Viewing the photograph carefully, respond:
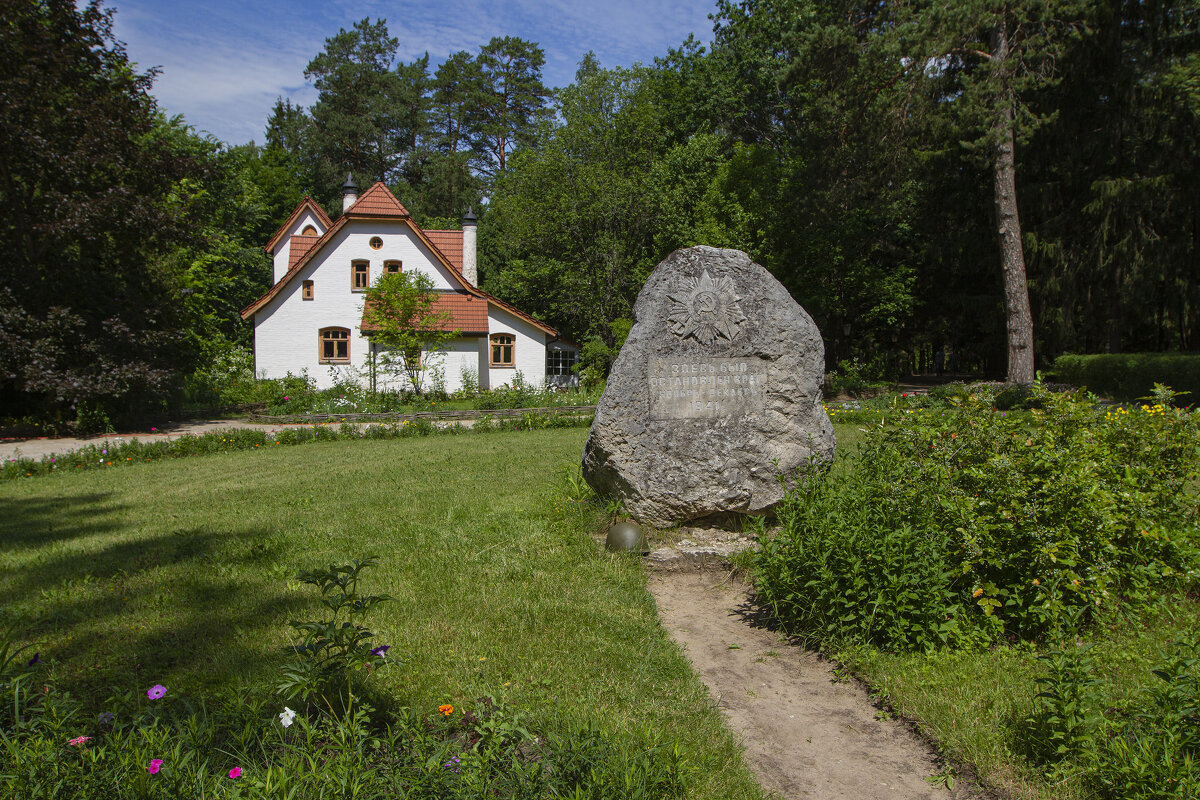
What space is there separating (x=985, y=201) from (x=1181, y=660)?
28.1 m

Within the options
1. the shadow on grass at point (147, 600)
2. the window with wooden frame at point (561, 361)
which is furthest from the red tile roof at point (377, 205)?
the shadow on grass at point (147, 600)

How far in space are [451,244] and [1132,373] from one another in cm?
2555

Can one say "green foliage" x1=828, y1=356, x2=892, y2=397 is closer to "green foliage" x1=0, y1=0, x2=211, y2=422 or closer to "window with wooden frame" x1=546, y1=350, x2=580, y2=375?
"window with wooden frame" x1=546, y1=350, x2=580, y2=375

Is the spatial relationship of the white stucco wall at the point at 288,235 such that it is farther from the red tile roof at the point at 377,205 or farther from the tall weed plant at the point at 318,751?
the tall weed plant at the point at 318,751

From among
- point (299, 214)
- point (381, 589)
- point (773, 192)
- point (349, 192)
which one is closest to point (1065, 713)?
point (381, 589)

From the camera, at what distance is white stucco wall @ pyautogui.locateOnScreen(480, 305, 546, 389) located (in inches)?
1141

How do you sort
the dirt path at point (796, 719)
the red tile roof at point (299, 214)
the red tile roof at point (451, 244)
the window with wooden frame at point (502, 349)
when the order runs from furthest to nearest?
the red tile roof at point (299, 214) → the red tile roof at point (451, 244) → the window with wooden frame at point (502, 349) → the dirt path at point (796, 719)

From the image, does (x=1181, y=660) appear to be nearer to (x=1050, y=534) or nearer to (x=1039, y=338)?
(x=1050, y=534)

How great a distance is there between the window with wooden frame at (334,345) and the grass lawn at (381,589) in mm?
19439

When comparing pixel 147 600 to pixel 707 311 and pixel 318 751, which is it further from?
pixel 707 311

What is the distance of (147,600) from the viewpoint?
16.2ft

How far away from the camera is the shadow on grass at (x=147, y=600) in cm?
390

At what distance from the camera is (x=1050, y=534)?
3.90 metres

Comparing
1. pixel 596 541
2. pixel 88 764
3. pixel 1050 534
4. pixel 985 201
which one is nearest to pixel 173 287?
pixel 596 541
